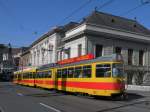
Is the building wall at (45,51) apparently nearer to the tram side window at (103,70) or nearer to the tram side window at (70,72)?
the tram side window at (70,72)

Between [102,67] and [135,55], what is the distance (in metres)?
36.3

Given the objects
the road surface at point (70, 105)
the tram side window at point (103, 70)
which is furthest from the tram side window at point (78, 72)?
the road surface at point (70, 105)

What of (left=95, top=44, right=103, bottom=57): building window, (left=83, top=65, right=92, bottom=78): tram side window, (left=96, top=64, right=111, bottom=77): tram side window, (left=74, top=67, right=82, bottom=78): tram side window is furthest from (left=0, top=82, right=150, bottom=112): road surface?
(left=95, top=44, right=103, bottom=57): building window

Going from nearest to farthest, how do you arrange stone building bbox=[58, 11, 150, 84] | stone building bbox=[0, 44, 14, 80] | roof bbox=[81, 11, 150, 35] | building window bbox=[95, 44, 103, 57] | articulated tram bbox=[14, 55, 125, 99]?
articulated tram bbox=[14, 55, 125, 99], stone building bbox=[58, 11, 150, 84], building window bbox=[95, 44, 103, 57], roof bbox=[81, 11, 150, 35], stone building bbox=[0, 44, 14, 80]

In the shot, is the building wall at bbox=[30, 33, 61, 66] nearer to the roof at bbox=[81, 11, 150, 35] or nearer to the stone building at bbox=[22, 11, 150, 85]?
the stone building at bbox=[22, 11, 150, 85]

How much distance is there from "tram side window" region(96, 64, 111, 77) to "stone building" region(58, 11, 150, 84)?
91.1 ft

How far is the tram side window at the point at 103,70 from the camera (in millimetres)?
21922

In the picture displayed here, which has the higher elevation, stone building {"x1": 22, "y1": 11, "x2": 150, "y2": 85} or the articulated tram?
stone building {"x1": 22, "y1": 11, "x2": 150, "y2": 85}

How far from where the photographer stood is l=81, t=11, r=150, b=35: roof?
53.9m

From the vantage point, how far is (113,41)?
53656 mm

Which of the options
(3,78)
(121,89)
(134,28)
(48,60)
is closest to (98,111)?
(121,89)

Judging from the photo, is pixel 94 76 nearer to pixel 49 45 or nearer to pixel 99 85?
pixel 99 85

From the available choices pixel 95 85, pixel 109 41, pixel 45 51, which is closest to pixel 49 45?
pixel 45 51

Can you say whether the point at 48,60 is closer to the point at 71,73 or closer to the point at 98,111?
the point at 71,73
